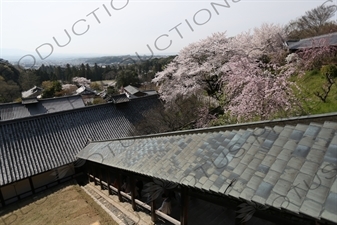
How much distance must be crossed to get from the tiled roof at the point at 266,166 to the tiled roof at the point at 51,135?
470 inches

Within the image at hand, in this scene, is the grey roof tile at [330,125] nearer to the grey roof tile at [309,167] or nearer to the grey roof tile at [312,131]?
the grey roof tile at [312,131]

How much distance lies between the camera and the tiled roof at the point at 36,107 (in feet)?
80.9

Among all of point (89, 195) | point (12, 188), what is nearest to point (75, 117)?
point (12, 188)

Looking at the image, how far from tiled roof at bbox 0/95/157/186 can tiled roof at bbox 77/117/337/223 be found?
11.9 meters

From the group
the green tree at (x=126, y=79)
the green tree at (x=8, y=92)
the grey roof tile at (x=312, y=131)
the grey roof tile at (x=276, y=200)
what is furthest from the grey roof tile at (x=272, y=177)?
the green tree at (x=126, y=79)

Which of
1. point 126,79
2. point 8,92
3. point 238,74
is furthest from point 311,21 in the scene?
point 8,92

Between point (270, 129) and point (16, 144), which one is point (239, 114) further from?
point (16, 144)

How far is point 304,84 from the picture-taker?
1566 cm

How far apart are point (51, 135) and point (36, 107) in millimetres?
13573

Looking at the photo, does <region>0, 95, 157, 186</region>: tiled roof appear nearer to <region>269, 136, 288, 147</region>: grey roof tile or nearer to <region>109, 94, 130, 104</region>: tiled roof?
<region>109, 94, 130, 104</region>: tiled roof

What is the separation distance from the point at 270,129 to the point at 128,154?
514cm

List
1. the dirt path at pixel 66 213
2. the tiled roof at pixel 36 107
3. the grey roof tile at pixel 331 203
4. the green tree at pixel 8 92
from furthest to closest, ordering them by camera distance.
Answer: the green tree at pixel 8 92 < the tiled roof at pixel 36 107 < the dirt path at pixel 66 213 < the grey roof tile at pixel 331 203

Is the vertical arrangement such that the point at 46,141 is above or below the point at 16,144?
below

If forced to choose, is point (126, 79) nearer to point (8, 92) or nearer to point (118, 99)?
point (8, 92)
